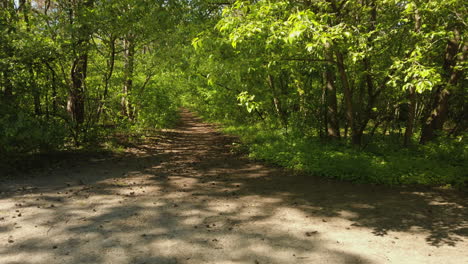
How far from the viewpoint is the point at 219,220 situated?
5.58 m

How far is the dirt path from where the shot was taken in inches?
169

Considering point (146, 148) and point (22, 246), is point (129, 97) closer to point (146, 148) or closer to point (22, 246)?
point (146, 148)

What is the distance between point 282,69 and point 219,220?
7.04 meters

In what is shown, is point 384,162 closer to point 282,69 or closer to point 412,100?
point 412,100

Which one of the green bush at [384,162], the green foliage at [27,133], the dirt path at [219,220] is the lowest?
the dirt path at [219,220]

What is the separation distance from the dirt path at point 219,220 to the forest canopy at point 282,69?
1468 millimetres

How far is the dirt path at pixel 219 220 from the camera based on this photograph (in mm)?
4293

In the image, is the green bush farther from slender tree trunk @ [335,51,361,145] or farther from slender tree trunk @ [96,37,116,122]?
slender tree trunk @ [96,37,116,122]

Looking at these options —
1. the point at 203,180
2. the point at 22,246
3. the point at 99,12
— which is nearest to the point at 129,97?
the point at 99,12

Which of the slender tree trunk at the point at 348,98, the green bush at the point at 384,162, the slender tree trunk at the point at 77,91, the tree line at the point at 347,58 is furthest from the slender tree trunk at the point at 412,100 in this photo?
the slender tree trunk at the point at 77,91

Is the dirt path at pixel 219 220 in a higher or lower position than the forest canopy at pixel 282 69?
lower

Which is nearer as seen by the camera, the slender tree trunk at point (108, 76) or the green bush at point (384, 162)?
the green bush at point (384, 162)

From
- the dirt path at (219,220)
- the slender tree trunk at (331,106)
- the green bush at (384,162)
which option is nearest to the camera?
the dirt path at (219,220)

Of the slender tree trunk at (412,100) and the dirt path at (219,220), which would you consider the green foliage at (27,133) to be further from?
the slender tree trunk at (412,100)
